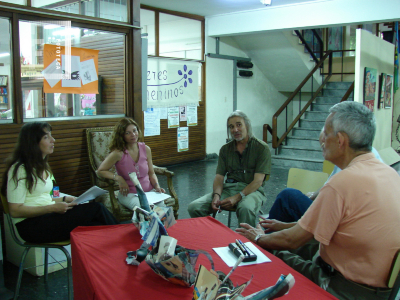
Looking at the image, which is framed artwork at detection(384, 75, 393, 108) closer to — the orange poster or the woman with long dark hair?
the orange poster

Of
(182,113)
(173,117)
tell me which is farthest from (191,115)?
(173,117)

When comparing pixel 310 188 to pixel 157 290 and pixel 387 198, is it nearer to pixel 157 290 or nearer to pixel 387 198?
pixel 387 198

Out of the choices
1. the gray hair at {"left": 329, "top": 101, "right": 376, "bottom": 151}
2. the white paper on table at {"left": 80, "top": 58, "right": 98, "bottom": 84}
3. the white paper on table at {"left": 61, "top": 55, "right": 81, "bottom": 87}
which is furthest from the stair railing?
the gray hair at {"left": 329, "top": 101, "right": 376, "bottom": 151}

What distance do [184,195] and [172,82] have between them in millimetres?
2706

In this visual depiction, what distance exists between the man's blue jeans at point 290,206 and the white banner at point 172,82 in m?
4.56

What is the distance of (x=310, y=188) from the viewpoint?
286cm

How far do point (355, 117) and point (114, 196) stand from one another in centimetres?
220

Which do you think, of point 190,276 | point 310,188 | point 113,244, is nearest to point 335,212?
point 190,276

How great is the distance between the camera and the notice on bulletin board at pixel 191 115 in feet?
24.2

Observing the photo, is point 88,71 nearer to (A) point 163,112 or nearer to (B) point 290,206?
(B) point 290,206

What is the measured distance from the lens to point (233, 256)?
5.23 feet

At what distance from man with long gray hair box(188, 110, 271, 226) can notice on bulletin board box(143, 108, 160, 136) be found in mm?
3650

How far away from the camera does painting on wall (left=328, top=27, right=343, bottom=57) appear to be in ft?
31.6

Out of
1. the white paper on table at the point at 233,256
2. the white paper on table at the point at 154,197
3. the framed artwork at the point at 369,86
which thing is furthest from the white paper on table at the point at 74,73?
the framed artwork at the point at 369,86
